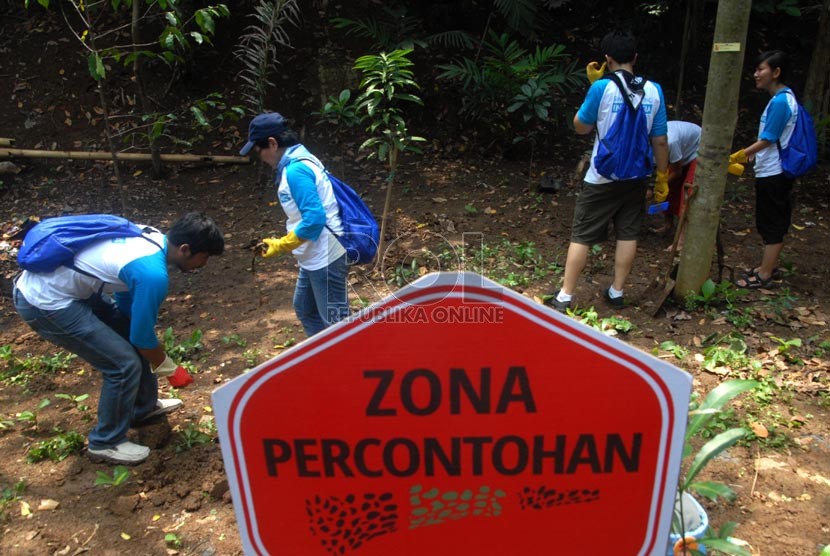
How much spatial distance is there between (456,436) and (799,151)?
4086 millimetres

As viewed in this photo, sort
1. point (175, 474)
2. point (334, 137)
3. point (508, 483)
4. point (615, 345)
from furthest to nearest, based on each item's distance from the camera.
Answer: point (334, 137) → point (175, 474) → point (508, 483) → point (615, 345)

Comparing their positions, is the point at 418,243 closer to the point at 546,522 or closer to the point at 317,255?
the point at 317,255

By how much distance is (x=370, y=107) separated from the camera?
4.78 meters

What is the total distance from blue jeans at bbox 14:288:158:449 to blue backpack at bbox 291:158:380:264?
3.79 feet

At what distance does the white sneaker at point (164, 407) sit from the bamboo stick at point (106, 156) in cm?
421

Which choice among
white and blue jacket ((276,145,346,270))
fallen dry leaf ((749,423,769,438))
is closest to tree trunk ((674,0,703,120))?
fallen dry leaf ((749,423,769,438))

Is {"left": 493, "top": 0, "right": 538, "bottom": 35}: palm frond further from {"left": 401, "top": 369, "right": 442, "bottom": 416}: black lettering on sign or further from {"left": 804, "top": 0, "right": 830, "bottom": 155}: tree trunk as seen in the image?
{"left": 401, "top": 369, "right": 442, "bottom": 416}: black lettering on sign

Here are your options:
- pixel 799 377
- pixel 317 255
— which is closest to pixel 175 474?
pixel 317 255

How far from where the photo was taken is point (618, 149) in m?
3.79

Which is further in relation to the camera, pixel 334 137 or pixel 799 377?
pixel 334 137

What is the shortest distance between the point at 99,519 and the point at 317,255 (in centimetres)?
156

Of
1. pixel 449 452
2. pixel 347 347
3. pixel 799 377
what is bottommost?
pixel 799 377

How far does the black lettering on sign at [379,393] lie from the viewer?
1.23 m

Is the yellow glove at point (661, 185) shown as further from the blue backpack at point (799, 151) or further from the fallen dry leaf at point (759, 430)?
the fallen dry leaf at point (759, 430)
